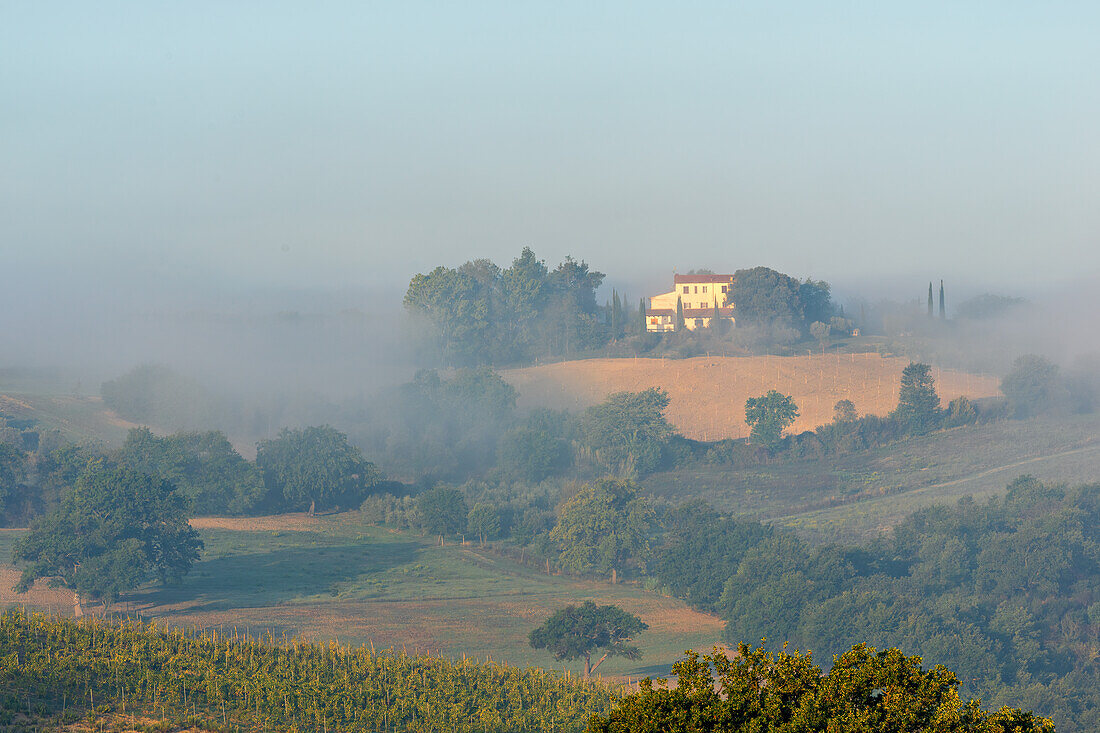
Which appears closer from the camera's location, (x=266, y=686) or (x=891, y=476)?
(x=266, y=686)

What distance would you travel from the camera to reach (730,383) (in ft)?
526

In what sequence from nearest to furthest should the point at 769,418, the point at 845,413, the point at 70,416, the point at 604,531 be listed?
the point at 604,531 < the point at 769,418 < the point at 70,416 < the point at 845,413

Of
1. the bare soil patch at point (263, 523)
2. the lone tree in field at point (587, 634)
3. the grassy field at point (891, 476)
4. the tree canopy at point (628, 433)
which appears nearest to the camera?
the lone tree in field at point (587, 634)

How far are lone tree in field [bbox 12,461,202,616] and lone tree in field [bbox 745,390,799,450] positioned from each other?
70.1 m

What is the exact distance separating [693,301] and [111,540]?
12766 centimetres

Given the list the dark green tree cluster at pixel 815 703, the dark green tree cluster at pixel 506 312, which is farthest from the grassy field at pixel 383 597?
the dark green tree cluster at pixel 506 312

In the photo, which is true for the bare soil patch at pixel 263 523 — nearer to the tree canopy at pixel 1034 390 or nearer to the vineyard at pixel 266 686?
the vineyard at pixel 266 686

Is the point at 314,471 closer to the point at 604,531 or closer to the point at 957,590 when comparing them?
the point at 604,531

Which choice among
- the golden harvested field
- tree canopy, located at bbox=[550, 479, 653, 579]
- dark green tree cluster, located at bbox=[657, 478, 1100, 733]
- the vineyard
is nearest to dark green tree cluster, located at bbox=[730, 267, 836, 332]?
the golden harvested field

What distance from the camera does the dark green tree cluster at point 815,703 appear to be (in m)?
18.6

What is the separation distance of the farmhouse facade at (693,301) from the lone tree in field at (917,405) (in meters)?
48.5

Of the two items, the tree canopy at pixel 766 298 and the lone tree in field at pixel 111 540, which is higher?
the tree canopy at pixel 766 298

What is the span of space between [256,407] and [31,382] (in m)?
40.8

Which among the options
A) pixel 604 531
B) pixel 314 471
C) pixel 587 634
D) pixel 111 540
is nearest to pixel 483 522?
pixel 604 531
